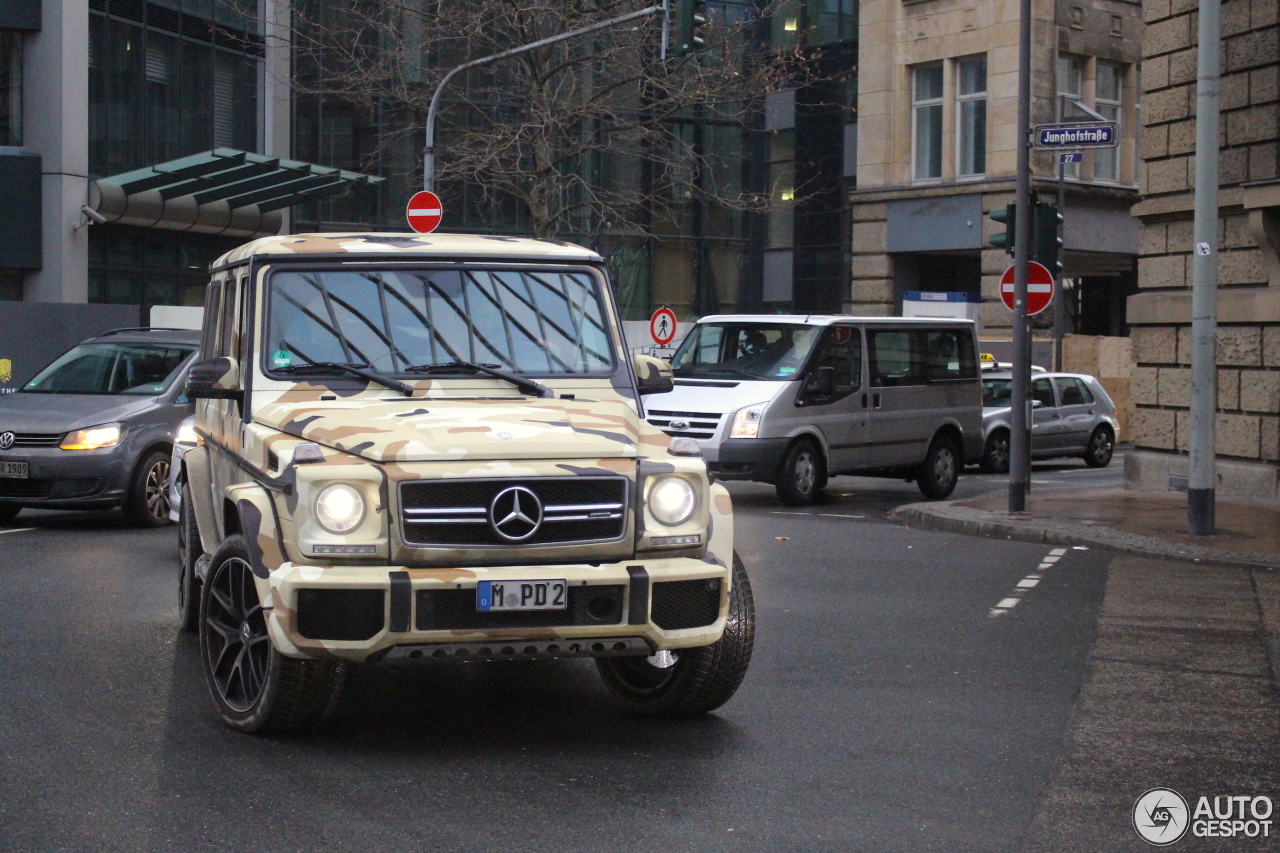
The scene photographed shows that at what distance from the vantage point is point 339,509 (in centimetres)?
570

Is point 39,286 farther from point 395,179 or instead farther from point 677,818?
point 677,818

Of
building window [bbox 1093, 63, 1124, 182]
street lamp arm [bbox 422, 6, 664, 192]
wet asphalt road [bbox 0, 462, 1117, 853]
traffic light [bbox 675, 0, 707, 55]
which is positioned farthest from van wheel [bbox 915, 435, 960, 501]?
building window [bbox 1093, 63, 1124, 182]

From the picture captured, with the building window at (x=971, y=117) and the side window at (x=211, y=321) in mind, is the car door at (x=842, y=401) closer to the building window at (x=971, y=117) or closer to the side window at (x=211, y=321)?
the side window at (x=211, y=321)

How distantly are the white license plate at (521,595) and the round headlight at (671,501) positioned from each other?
1.52 ft

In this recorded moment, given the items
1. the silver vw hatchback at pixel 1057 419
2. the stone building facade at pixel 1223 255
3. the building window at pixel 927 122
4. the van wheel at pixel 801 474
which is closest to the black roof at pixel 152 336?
the van wheel at pixel 801 474

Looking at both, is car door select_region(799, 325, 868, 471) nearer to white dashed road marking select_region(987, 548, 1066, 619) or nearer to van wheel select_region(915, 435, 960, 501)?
van wheel select_region(915, 435, 960, 501)

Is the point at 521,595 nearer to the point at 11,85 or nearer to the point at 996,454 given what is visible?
the point at 996,454

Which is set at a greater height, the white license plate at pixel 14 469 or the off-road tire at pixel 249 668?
the white license plate at pixel 14 469

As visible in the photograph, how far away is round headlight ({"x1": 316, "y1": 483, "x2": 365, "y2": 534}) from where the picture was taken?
5.70m

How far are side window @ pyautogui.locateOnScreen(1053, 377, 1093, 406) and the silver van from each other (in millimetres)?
→ 6409

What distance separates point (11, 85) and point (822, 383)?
20205mm

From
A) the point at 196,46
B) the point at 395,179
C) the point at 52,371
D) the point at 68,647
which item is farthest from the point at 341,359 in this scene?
the point at 395,179

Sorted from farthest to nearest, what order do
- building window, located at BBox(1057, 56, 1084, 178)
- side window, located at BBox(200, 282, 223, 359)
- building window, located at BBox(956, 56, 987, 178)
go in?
1. building window, located at BBox(956, 56, 987, 178)
2. building window, located at BBox(1057, 56, 1084, 178)
3. side window, located at BBox(200, 282, 223, 359)

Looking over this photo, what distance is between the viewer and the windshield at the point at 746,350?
1801 cm
